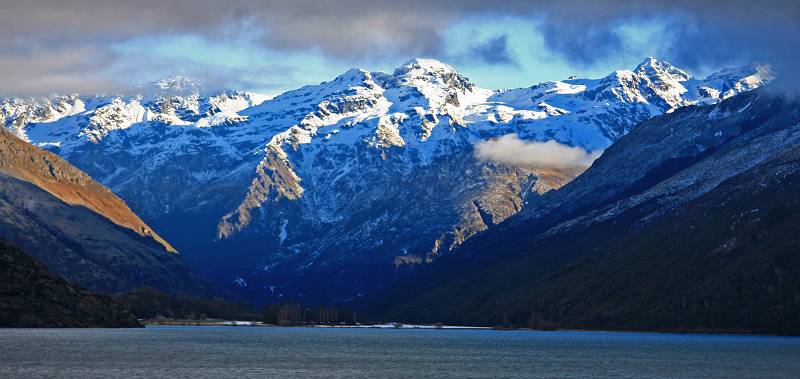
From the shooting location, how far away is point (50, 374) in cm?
19450

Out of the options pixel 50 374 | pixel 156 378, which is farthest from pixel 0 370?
pixel 156 378

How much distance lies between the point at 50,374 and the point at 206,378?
24.1m

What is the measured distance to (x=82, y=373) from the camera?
654 feet

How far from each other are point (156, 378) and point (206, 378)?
783 centimetres

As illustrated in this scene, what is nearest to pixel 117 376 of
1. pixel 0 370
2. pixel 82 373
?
pixel 82 373

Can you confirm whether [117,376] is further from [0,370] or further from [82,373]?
[0,370]

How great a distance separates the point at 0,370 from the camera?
196 m

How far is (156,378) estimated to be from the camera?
197m

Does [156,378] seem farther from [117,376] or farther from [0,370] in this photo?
[0,370]

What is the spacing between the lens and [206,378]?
19862cm

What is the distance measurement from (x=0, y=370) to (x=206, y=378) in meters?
32.2

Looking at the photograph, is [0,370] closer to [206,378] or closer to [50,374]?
[50,374]

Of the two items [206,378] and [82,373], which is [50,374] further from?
[206,378]

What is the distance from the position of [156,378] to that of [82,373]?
41.6 feet
